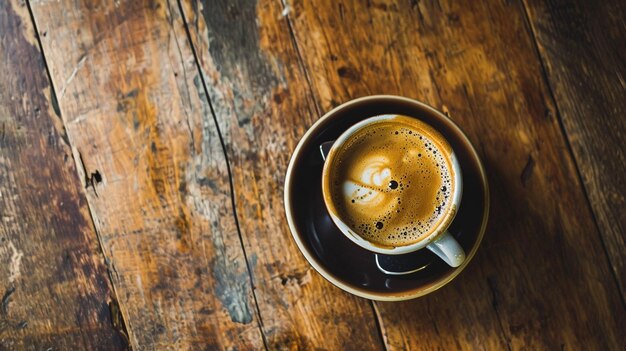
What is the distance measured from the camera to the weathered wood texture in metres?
0.94

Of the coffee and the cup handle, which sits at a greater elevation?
the coffee

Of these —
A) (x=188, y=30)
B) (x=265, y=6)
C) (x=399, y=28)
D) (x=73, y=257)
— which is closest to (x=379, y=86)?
(x=399, y=28)

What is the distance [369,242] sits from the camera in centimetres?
80

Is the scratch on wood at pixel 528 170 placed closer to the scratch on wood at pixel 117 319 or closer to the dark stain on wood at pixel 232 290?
the dark stain on wood at pixel 232 290

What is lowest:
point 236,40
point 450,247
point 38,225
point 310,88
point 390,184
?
point 450,247

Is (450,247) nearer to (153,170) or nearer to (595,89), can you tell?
(595,89)

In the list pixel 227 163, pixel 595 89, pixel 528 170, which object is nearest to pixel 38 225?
pixel 227 163

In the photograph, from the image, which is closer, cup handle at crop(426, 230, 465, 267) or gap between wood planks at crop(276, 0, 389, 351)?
cup handle at crop(426, 230, 465, 267)

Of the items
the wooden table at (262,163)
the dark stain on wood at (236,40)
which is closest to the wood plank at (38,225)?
the wooden table at (262,163)

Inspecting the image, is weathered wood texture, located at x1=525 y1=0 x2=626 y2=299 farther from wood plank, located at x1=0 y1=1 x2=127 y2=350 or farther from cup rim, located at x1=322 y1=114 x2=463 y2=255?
wood plank, located at x1=0 y1=1 x2=127 y2=350

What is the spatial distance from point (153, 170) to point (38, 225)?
230mm

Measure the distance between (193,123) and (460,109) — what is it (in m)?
0.45

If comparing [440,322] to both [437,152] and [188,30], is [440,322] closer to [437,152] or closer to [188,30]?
[437,152]

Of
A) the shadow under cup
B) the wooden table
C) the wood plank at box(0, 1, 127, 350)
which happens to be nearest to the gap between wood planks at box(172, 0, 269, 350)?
the wooden table
